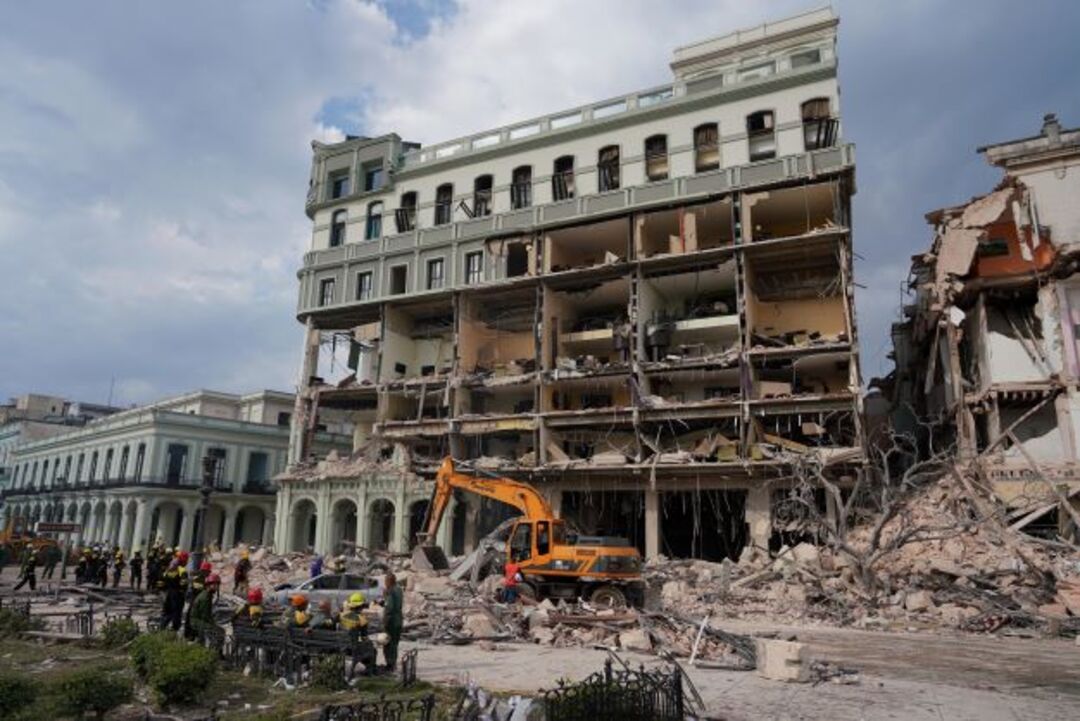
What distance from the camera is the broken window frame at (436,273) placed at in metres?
38.5

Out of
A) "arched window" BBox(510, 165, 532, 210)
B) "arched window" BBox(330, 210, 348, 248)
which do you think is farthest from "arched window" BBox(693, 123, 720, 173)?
"arched window" BBox(330, 210, 348, 248)

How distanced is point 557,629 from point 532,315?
23.7m

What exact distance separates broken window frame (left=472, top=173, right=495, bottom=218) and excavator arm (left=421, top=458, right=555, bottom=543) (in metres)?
16.6

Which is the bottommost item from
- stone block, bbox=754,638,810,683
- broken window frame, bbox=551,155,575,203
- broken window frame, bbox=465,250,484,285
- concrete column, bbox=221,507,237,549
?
stone block, bbox=754,638,810,683

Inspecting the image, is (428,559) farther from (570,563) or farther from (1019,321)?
(1019,321)

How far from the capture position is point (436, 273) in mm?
38875

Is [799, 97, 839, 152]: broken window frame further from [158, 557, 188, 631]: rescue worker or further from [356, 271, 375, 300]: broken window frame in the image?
[158, 557, 188, 631]: rescue worker

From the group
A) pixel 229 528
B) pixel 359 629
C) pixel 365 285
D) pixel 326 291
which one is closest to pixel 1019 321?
pixel 359 629

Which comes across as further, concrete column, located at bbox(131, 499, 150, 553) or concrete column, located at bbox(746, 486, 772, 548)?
concrete column, located at bbox(131, 499, 150, 553)

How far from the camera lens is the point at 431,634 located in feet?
54.5

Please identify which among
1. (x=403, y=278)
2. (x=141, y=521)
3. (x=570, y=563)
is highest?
(x=403, y=278)

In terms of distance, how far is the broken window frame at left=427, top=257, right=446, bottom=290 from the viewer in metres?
38.5

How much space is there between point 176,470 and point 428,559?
35.3 metres

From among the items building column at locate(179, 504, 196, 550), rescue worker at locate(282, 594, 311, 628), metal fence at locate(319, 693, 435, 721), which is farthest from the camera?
building column at locate(179, 504, 196, 550)
